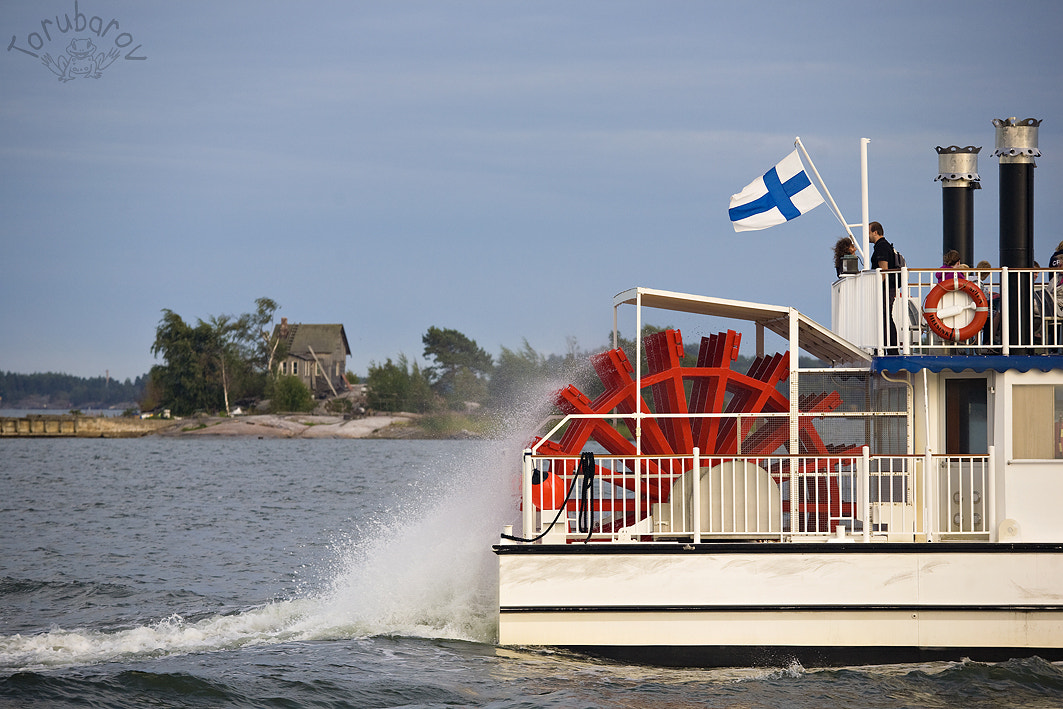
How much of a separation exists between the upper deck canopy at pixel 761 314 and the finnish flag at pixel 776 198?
897 mm

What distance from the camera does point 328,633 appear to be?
10016 mm

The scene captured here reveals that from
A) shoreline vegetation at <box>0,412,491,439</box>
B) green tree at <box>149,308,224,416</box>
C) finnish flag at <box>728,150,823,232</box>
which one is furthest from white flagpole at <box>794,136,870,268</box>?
green tree at <box>149,308,224,416</box>

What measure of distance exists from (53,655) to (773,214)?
748 cm

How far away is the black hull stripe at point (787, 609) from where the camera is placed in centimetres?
824

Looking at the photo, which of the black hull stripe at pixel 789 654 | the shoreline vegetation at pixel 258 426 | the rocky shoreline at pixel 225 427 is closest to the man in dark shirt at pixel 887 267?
the black hull stripe at pixel 789 654

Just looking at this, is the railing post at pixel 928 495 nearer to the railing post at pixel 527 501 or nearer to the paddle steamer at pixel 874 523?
the paddle steamer at pixel 874 523

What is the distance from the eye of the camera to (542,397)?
1185 cm

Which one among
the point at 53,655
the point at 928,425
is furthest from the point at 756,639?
the point at 53,655

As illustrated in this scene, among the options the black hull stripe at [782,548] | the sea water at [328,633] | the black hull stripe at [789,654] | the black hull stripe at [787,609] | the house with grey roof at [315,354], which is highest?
the house with grey roof at [315,354]

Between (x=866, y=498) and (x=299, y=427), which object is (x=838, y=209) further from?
(x=299, y=427)

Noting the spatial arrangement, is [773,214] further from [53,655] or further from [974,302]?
[53,655]

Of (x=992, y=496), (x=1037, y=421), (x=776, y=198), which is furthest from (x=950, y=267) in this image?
(x=992, y=496)

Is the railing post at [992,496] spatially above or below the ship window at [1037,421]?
below

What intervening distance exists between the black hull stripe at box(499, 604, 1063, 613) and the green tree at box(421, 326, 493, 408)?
67424mm
